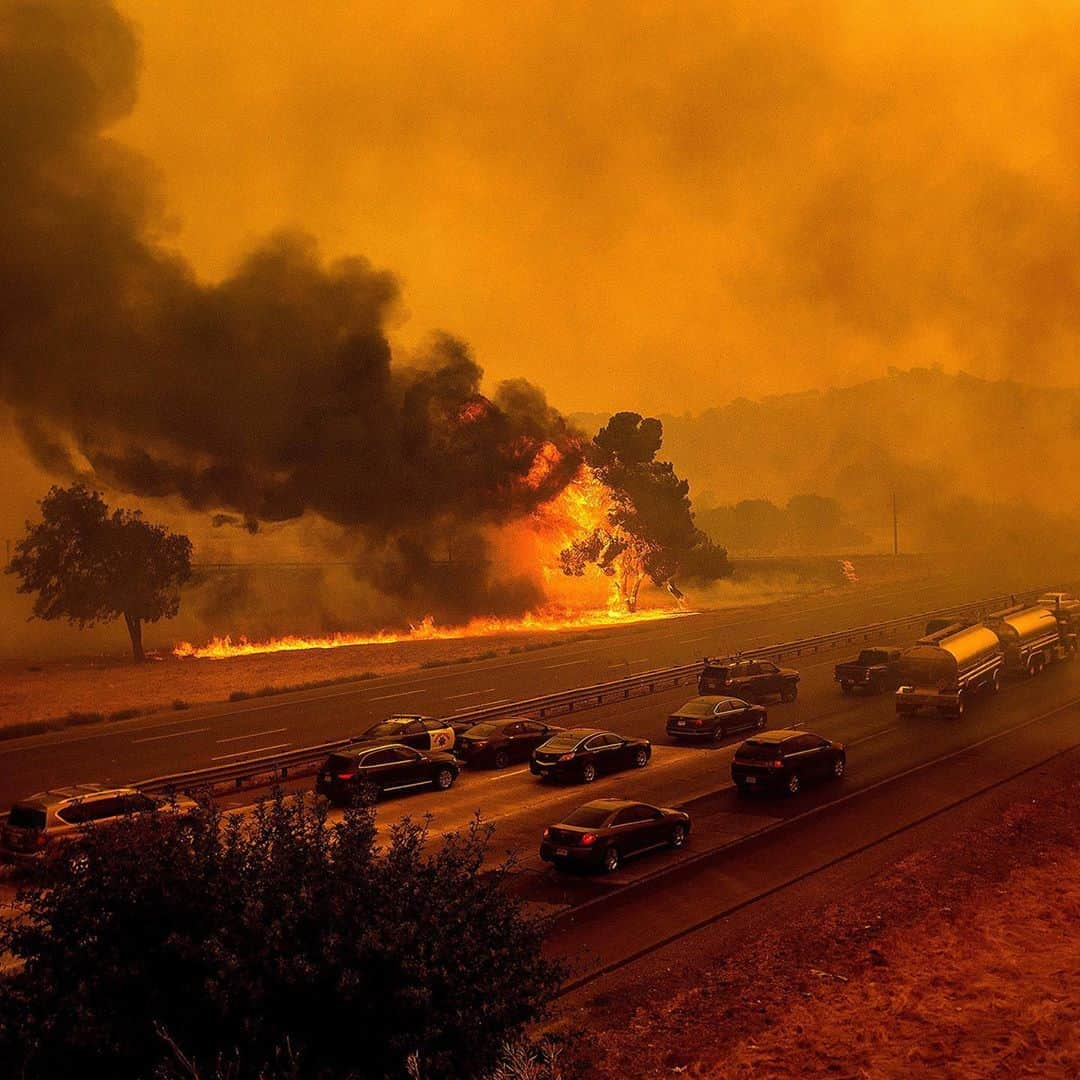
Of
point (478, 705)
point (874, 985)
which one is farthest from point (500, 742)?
point (874, 985)

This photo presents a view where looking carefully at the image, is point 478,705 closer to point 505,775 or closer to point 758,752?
point 505,775

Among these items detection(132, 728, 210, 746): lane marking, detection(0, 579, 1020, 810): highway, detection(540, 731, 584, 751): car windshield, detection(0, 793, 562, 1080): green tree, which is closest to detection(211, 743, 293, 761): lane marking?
detection(0, 579, 1020, 810): highway

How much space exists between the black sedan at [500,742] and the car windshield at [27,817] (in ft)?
35.1

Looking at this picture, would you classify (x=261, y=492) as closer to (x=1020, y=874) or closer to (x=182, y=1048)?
(x=1020, y=874)

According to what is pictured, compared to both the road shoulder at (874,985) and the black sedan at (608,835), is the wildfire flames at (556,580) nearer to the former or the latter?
the black sedan at (608,835)

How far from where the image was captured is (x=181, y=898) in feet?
27.9

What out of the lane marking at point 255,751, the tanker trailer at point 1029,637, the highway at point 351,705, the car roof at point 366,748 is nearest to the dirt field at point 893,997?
the car roof at point 366,748

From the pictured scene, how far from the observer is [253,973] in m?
8.01

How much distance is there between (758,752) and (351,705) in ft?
61.9

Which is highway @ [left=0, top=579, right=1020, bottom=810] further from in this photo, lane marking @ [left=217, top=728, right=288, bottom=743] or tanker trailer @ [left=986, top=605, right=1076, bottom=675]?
tanker trailer @ [left=986, top=605, right=1076, bottom=675]

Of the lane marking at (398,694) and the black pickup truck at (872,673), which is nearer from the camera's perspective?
the black pickup truck at (872,673)

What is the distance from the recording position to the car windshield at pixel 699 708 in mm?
29859

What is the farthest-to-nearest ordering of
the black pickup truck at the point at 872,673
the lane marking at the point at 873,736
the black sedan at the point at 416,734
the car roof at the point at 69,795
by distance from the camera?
the black pickup truck at the point at 872,673
the lane marking at the point at 873,736
the black sedan at the point at 416,734
the car roof at the point at 69,795

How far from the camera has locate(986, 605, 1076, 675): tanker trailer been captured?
3919cm
